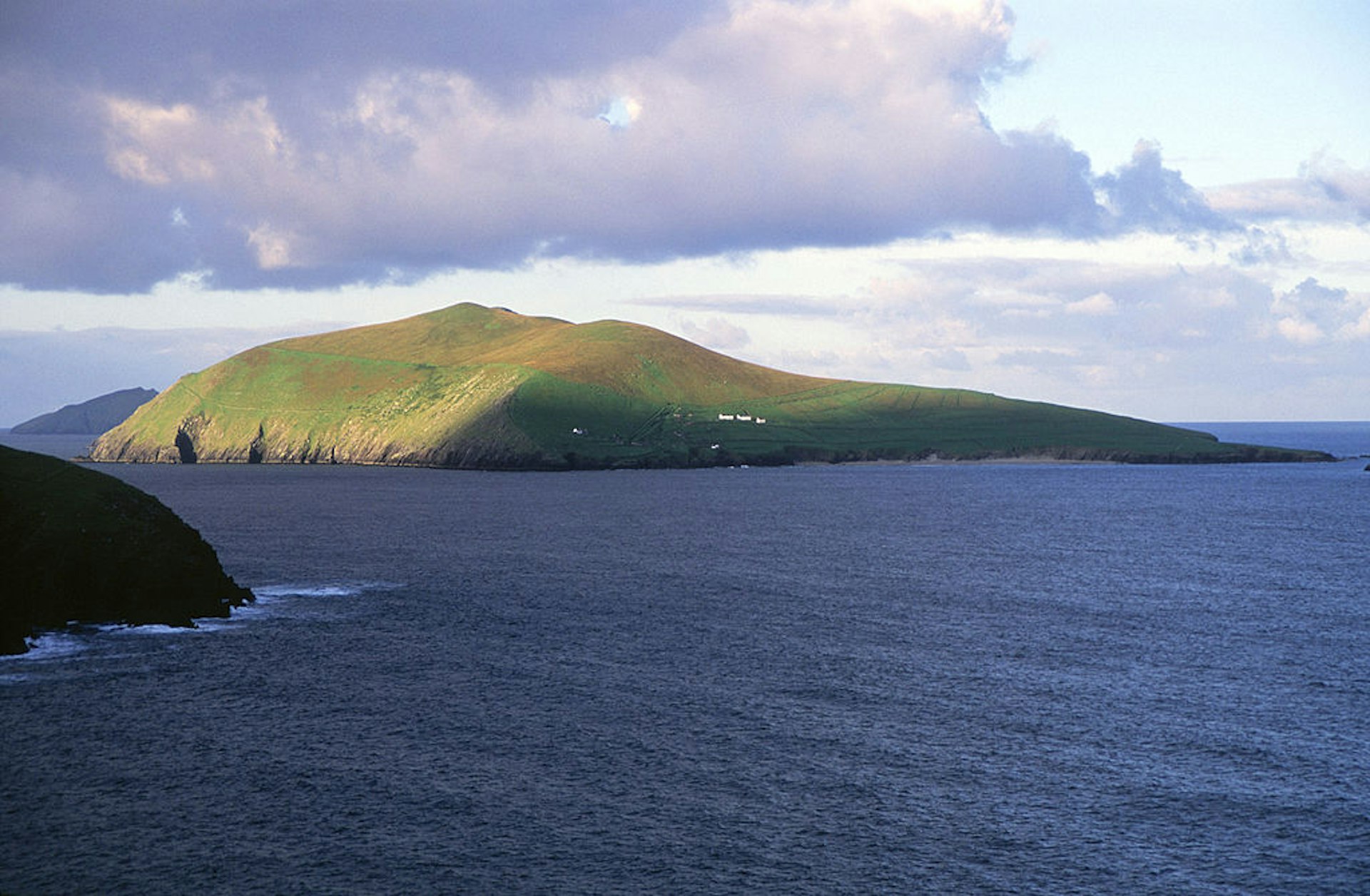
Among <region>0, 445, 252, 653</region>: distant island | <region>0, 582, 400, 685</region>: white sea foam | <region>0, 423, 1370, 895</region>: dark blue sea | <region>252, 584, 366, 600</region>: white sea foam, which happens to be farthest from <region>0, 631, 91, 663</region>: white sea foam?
<region>252, 584, 366, 600</region>: white sea foam

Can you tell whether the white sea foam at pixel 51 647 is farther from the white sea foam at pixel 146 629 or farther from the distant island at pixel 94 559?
the distant island at pixel 94 559

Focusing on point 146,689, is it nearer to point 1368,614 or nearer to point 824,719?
point 824,719

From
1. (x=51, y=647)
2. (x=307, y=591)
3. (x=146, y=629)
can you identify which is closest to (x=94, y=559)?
(x=146, y=629)

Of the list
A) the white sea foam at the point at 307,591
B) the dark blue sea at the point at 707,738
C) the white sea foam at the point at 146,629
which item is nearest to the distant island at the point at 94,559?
the white sea foam at the point at 146,629

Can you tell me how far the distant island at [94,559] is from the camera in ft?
227

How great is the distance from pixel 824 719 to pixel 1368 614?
4868 cm

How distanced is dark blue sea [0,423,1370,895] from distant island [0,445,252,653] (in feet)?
9.86

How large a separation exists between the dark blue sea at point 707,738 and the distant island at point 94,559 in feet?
9.86

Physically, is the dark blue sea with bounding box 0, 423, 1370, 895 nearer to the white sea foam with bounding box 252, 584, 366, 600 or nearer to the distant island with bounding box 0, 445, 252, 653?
the white sea foam with bounding box 252, 584, 366, 600

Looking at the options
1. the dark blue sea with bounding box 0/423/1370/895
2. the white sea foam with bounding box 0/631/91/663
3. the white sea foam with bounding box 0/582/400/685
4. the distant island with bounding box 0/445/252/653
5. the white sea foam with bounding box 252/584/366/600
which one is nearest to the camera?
the dark blue sea with bounding box 0/423/1370/895

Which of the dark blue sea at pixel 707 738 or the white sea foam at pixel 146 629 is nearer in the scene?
the dark blue sea at pixel 707 738

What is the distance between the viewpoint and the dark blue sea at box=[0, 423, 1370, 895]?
33.6 meters

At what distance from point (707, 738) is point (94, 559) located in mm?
47611

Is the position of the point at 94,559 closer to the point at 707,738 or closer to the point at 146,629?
the point at 146,629
